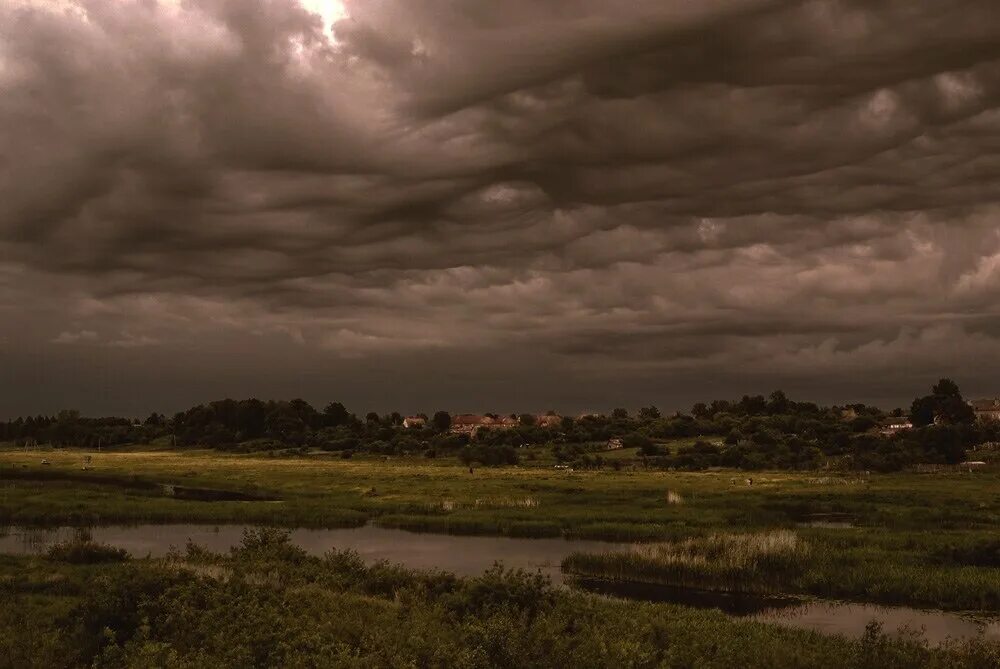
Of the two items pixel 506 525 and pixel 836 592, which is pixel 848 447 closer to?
pixel 506 525

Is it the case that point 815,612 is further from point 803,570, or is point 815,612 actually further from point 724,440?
point 724,440

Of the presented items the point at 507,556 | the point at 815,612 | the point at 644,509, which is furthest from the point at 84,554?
the point at 644,509

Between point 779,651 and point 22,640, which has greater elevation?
point 22,640

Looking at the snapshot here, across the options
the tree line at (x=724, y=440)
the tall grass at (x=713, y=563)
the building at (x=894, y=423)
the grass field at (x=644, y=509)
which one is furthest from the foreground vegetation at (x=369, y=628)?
the building at (x=894, y=423)

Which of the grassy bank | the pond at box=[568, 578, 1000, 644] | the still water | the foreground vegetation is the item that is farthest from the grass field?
the foreground vegetation

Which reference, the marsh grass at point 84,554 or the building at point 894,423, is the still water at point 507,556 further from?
the building at point 894,423

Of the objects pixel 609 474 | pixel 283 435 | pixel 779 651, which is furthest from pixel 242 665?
pixel 283 435
